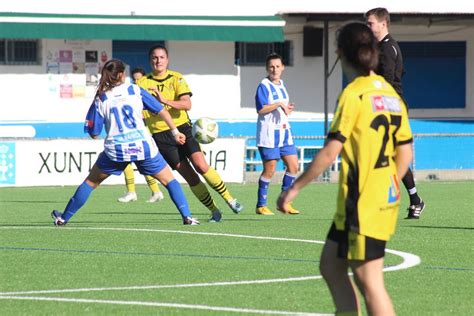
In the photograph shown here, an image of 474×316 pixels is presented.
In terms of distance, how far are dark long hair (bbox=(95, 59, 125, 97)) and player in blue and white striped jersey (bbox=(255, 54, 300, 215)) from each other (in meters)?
4.20

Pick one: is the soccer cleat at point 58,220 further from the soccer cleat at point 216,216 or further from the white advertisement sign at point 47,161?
the white advertisement sign at point 47,161

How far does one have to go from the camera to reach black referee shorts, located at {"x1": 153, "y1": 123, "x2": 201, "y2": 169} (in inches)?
640

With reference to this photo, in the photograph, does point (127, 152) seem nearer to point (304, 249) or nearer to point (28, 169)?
point (304, 249)

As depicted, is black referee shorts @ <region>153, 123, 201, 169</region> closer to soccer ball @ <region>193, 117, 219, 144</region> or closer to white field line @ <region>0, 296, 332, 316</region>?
soccer ball @ <region>193, 117, 219, 144</region>

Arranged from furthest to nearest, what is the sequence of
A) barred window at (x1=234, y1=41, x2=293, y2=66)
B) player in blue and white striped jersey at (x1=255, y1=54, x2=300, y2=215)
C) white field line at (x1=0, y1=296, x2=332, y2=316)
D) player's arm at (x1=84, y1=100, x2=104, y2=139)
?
barred window at (x1=234, y1=41, x2=293, y2=66), player in blue and white striped jersey at (x1=255, y1=54, x2=300, y2=215), player's arm at (x1=84, y1=100, x2=104, y2=139), white field line at (x1=0, y1=296, x2=332, y2=316)

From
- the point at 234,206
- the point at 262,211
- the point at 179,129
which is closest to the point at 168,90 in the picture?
the point at 179,129

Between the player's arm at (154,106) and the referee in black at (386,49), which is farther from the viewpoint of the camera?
the player's arm at (154,106)

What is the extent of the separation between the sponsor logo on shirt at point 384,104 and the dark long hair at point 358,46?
162 mm

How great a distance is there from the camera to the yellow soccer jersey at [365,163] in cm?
689

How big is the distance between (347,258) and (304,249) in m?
5.90

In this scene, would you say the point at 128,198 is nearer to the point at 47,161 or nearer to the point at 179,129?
the point at 47,161

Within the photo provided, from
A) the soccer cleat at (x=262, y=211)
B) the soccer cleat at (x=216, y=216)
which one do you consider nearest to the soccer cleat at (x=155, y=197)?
the soccer cleat at (x=262, y=211)

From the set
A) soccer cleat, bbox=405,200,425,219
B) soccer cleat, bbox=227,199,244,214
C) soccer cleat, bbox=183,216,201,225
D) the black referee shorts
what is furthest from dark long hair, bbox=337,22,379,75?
soccer cleat, bbox=227,199,244,214

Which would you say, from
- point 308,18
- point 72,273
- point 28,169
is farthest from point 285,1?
point 72,273
